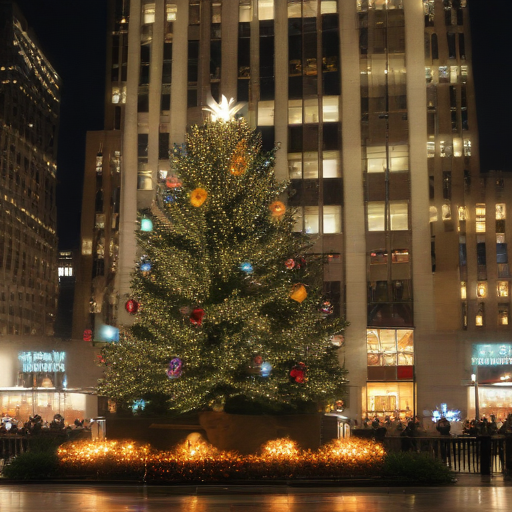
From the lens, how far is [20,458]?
24297mm

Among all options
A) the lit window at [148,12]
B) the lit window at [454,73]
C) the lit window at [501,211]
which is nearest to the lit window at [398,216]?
the lit window at [148,12]

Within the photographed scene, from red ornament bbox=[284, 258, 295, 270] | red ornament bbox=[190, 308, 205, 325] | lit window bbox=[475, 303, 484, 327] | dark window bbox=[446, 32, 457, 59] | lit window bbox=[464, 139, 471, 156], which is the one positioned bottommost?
red ornament bbox=[190, 308, 205, 325]

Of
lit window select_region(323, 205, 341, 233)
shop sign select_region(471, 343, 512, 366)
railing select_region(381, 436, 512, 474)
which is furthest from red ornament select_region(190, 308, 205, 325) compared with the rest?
shop sign select_region(471, 343, 512, 366)

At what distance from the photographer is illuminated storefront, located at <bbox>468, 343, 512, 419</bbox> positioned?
155 feet

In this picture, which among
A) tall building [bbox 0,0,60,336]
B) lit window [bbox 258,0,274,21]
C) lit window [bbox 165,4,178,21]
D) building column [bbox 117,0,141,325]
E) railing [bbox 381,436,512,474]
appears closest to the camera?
railing [bbox 381,436,512,474]

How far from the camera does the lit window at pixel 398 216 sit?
52.8 m

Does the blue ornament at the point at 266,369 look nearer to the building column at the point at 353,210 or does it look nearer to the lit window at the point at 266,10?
the building column at the point at 353,210

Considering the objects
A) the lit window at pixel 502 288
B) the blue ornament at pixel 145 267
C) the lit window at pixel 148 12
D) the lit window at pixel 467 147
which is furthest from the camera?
the lit window at pixel 502 288

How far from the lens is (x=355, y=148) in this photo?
53.9 m

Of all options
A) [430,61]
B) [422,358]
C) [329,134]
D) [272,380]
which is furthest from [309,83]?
[272,380]

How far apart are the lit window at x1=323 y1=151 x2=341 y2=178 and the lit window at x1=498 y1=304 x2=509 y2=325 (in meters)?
65.3

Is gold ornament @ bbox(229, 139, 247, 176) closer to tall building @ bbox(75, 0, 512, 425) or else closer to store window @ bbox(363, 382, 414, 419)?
tall building @ bbox(75, 0, 512, 425)

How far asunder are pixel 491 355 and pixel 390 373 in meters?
6.30

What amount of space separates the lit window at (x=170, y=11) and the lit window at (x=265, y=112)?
9317mm
